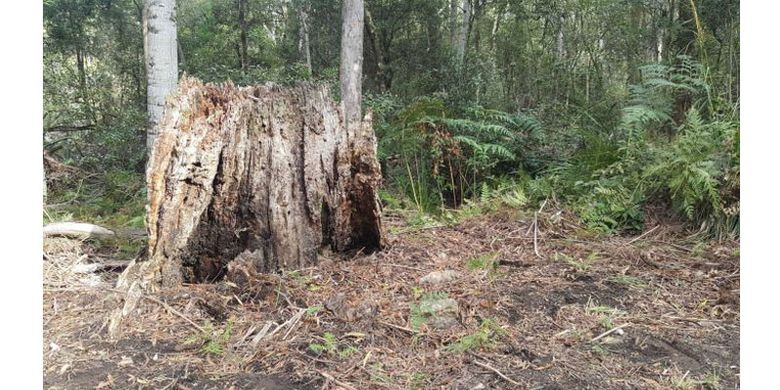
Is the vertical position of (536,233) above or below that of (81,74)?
below

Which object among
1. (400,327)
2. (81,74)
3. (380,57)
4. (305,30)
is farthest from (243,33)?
(400,327)

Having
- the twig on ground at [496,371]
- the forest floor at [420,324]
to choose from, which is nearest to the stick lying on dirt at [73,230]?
the forest floor at [420,324]

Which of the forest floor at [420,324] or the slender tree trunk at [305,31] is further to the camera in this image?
the slender tree trunk at [305,31]

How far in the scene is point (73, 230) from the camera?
387 centimetres

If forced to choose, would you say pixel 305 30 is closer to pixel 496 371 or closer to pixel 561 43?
pixel 561 43

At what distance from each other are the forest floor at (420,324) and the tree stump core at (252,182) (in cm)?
20

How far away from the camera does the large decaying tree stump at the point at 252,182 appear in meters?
2.99

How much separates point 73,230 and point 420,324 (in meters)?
2.88

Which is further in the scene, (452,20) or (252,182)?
(452,20)

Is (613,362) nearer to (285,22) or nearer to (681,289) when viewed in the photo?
(681,289)

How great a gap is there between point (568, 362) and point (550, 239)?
1986 millimetres

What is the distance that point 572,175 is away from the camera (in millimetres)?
5270

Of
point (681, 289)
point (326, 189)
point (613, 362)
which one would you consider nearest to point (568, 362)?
point (613, 362)

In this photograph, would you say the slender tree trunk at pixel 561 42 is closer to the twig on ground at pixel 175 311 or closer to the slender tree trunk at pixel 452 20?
the slender tree trunk at pixel 452 20
